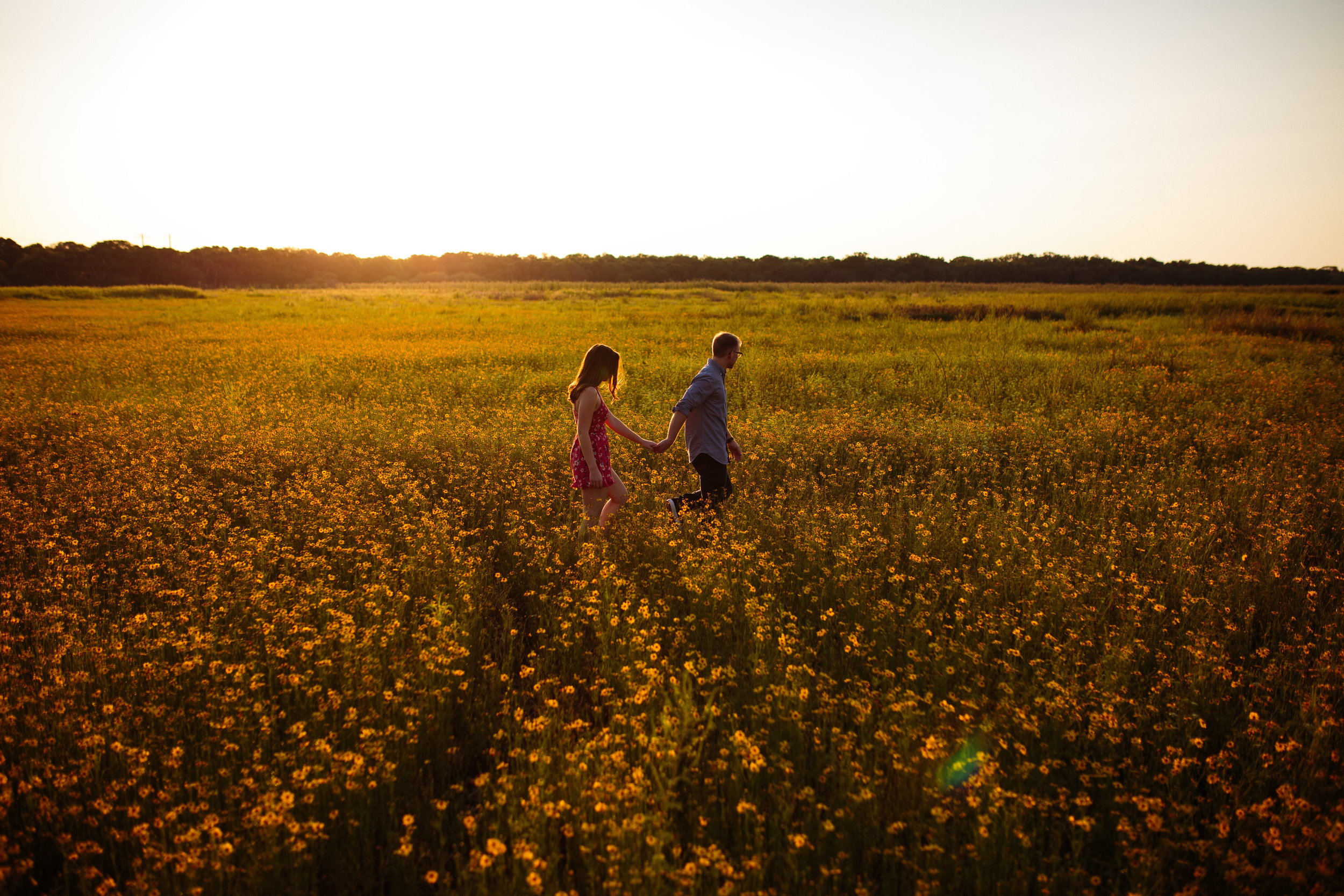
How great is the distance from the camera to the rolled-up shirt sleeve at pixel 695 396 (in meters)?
5.73

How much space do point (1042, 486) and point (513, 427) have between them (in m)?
6.33

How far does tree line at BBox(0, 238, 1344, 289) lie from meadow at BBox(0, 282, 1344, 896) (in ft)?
221

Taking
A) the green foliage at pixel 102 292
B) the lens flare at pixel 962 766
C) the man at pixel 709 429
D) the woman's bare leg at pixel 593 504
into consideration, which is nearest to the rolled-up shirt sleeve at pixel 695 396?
the man at pixel 709 429

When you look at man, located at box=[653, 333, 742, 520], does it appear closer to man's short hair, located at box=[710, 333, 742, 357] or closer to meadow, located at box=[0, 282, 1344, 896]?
man's short hair, located at box=[710, 333, 742, 357]

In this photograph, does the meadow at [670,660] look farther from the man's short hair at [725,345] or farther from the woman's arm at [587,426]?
the man's short hair at [725,345]

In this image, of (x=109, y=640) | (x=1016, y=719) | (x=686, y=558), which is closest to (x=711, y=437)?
(x=686, y=558)

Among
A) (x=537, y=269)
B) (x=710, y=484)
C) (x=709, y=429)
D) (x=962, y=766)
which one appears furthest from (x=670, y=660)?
(x=537, y=269)

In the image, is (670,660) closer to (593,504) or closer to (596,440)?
(593,504)

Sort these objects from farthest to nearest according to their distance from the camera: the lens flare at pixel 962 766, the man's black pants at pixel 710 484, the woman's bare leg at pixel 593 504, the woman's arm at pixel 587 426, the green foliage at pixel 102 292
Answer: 1. the green foliage at pixel 102 292
2. the man's black pants at pixel 710 484
3. the woman's bare leg at pixel 593 504
4. the woman's arm at pixel 587 426
5. the lens flare at pixel 962 766

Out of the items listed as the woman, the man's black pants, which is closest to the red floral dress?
the woman

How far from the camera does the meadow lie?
2.55m

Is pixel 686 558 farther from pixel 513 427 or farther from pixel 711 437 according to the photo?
pixel 513 427

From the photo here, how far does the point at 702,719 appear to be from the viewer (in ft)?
10.7

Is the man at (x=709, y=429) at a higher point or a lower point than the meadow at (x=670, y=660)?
higher
